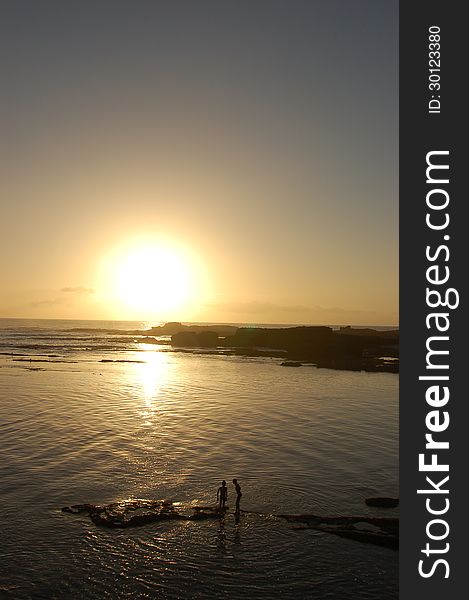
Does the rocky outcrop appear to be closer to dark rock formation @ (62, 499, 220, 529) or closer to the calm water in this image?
dark rock formation @ (62, 499, 220, 529)

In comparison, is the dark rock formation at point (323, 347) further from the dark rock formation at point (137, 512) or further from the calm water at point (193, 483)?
the dark rock formation at point (137, 512)

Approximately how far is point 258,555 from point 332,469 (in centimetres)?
1367

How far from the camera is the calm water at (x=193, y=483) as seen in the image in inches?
734

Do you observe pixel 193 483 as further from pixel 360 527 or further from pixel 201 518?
pixel 360 527

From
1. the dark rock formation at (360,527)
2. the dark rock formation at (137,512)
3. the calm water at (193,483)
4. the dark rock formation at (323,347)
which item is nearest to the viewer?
the calm water at (193,483)

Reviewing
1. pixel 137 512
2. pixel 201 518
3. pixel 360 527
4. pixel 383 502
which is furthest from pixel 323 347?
pixel 137 512

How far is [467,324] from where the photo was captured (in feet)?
43.2

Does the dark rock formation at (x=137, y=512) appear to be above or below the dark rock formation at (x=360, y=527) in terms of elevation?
above

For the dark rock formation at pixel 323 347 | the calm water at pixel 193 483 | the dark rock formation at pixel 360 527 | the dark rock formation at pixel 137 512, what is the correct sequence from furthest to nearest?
the dark rock formation at pixel 323 347
the dark rock formation at pixel 137 512
the dark rock formation at pixel 360 527
the calm water at pixel 193 483

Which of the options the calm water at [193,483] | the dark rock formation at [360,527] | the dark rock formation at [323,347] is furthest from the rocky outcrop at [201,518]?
the dark rock formation at [323,347]

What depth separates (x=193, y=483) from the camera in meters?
29.3

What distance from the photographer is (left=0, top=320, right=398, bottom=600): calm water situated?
1866 cm

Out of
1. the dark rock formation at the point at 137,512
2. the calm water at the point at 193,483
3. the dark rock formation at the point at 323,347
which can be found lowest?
the calm water at the point at 193,483

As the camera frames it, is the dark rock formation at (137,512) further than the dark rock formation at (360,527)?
Yes
